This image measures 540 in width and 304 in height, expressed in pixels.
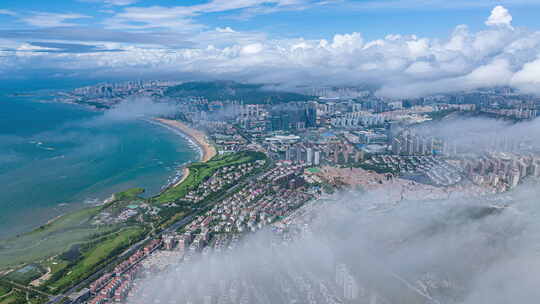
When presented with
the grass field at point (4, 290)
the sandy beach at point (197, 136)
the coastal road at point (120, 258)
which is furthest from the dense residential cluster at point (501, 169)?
the grass field at point (4, 290)

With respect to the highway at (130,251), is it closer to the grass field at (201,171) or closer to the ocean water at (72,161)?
the grass field at (201,171)

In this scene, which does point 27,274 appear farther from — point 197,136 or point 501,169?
point 197,136

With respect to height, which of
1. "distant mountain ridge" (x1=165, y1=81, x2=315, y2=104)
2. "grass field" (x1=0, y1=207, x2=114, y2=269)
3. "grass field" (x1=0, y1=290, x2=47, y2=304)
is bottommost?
"grass field" (x1=0, y1=290, x2=47, y2=304)

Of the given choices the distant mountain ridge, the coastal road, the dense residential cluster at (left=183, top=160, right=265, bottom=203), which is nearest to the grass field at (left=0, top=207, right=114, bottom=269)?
the coastal road

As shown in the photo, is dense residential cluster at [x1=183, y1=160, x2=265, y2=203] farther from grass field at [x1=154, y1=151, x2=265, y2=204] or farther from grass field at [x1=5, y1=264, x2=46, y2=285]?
grass field at [x1=5, y1=264, x2=46, y2=285]

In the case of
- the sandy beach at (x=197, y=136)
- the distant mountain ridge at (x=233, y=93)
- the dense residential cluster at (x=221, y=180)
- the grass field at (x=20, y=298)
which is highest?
the distant mountain ridge at (x=233, y=93)

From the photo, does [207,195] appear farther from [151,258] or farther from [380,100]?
[380,100]

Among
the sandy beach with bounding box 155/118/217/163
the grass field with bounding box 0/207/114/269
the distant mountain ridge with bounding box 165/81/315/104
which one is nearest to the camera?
the grass field with bounding box 0/207/114/269
